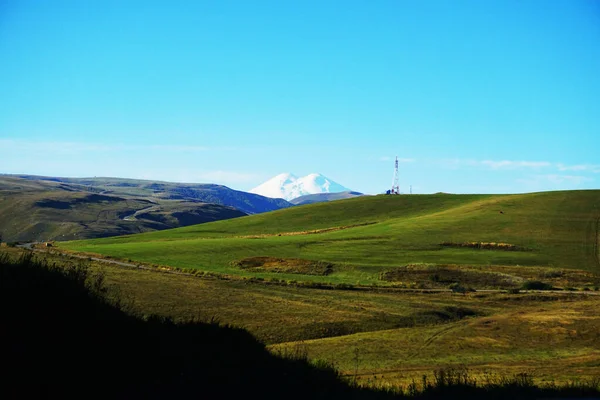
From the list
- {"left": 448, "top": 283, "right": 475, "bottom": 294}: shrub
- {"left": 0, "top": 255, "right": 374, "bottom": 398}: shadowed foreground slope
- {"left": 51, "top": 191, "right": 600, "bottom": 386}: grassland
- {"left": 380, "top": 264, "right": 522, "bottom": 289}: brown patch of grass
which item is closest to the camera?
{"left": 0, "top": 255, "right": 374, "bottom": 398}: shadowed foreground slope

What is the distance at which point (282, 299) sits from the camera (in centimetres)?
4459

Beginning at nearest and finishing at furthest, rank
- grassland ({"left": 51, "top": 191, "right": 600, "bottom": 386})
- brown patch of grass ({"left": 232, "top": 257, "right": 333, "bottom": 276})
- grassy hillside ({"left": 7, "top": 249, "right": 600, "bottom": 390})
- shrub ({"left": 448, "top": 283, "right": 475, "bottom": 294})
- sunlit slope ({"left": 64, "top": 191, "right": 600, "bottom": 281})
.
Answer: grassy hillside ({"left": 7, "top": 249, "right": 600, "bottom": 390}), grassland ({"left": 51, "top": 191, "right": 600, "bottom": 386}), shrub ({"left": 448, "top": 283, "right": 475, "bottom": 294}), brown patch of grass ({"left": 232, "top": 257, "right": 333, "bottom": 276}), sunlit slope ({"left": 64, "top": 191, "right": 600, "bottom": 281})

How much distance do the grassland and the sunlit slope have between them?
0.84 feet

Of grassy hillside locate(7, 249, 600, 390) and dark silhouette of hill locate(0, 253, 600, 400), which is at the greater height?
dark silhouette of hill locate(0, 253, 600, 400)


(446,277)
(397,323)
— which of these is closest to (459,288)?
(446,277)

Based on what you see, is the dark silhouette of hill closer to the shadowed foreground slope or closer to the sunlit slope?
the shadowed foreground slope

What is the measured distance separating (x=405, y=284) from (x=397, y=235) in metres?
29.2

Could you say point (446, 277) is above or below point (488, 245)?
below

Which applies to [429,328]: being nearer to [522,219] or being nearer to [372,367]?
[372,367]

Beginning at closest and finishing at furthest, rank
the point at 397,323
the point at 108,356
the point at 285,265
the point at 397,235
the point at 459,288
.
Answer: the point at 108,356 → the point at 397,323 → the point at 459,288 → the point at 285,265 → the point at 397,235

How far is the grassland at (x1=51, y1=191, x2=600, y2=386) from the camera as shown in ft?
98.5

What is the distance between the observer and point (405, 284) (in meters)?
56.4

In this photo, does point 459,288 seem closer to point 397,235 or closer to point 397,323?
point 397,323

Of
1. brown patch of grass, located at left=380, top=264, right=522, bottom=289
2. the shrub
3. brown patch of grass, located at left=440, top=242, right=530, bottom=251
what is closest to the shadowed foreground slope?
the shrub
